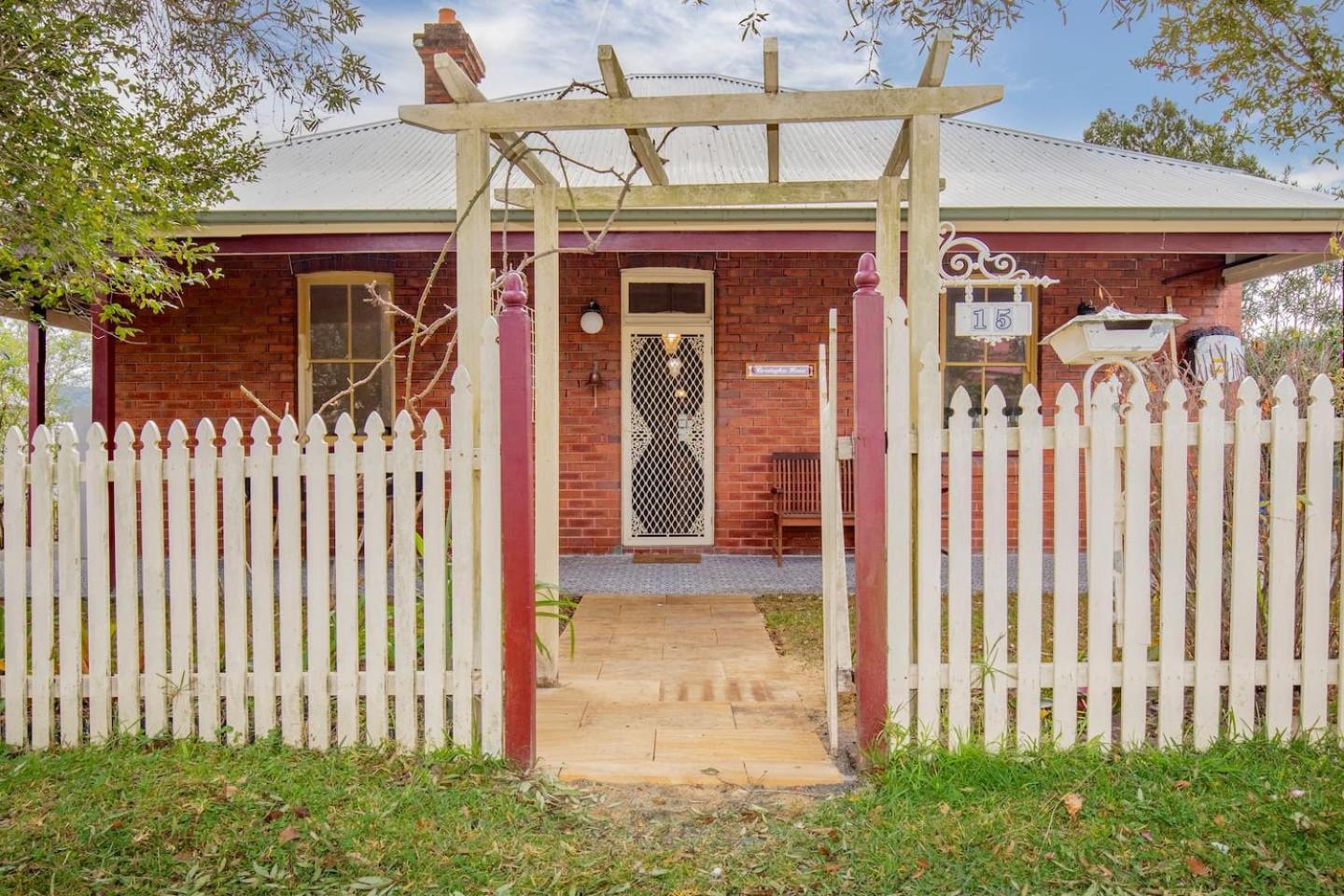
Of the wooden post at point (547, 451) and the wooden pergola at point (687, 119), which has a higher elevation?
the wooden pergola at point (687, 119)

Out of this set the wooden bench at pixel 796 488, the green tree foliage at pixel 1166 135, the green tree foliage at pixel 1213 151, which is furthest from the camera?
the green tree foliage at pixel 1166 135

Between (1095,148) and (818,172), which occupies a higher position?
(1095,148)

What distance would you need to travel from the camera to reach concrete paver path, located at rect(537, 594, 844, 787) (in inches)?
123

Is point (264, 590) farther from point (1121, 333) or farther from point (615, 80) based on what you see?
point (1121, 333)

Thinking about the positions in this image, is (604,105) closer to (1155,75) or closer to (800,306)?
(1155,75)

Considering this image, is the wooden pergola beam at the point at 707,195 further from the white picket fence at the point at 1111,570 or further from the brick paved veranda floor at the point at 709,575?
the brick paved veranda floor at the point at 709,575

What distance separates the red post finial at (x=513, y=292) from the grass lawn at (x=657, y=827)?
158cm

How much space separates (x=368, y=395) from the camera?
337 inches

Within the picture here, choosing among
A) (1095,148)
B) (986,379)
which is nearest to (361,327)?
(986,379)

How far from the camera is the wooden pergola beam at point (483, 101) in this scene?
323 cm

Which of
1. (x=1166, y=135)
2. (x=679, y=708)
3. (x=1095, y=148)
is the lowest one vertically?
(x=679, y=708)

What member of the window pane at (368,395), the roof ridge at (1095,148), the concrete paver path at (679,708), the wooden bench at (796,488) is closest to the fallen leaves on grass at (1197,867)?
the concrete paver path at (679,708)

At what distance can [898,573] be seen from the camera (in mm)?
3027

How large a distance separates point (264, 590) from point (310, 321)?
A: 5876mm
